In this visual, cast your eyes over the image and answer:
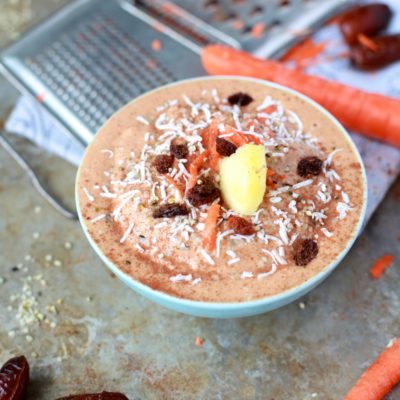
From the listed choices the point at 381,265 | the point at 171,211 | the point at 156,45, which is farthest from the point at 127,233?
the point at 156,45

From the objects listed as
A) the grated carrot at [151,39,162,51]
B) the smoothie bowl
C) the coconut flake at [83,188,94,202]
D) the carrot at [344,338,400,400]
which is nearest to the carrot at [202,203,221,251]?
the smoothie bowl

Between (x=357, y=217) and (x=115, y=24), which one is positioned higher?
(x=357, y=217)

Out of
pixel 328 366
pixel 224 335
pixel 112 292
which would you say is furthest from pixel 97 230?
pixel 328 366

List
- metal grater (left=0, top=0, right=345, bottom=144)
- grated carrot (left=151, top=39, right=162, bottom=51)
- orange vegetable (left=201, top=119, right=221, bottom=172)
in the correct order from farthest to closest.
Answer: grated carrot (left=151, top=39, right=162, bottom=51) < metal grater (left=0, top=0, right=345, bottom=144) < orange vegetable (left=201, top=119, right=221, bottom=172)

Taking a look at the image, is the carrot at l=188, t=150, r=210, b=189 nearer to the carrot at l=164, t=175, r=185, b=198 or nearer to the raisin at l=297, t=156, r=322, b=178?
the carrot at l=164, t=175, r=185, b=198

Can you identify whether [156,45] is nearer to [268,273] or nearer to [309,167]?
[309,167]

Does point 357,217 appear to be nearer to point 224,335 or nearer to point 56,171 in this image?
point 224,335

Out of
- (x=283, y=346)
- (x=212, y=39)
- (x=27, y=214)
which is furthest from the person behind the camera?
(x=212, y=39)

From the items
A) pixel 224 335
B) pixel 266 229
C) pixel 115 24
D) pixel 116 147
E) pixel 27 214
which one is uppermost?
pixel 266 229
